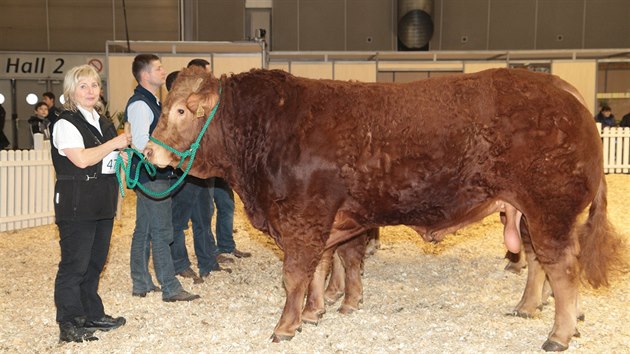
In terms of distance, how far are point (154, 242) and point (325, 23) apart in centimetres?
1670

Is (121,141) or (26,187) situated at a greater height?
(121,141)

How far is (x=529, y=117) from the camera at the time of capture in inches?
152

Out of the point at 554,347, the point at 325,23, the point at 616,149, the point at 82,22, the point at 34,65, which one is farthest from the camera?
the point at 82,22

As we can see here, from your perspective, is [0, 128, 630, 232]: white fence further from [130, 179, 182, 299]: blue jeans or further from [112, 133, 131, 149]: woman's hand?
[112, 133, 131, 149]: woman's hand

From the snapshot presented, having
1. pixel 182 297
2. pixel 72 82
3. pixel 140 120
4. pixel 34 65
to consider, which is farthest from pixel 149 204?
pixel 34 65

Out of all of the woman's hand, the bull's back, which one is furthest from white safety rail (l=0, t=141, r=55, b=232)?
the bull's back

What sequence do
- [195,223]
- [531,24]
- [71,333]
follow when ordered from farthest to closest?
[531,24] → [195,223] → [71,333]

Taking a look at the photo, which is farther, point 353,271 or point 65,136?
point 353,271

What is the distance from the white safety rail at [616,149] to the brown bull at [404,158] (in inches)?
472

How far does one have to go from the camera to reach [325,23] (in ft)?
67.9

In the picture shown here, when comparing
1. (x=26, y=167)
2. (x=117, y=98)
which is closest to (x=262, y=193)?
(x=26, y=167)

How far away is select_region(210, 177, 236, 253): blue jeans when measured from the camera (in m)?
6.58

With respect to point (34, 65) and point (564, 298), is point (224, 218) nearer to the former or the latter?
point (564, 298)

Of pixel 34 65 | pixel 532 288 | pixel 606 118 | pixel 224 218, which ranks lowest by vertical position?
pixel 532 288
